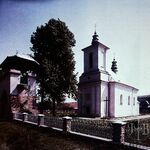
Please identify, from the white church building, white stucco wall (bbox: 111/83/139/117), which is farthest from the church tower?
white stucco wall (bbox: 111/83/139/117)

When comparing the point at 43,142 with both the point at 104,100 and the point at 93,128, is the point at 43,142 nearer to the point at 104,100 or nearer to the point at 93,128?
the point at 93,128

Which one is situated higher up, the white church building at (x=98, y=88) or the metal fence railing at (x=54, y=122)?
the white church building at (x=98, y=88)

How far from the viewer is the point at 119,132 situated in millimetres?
8922

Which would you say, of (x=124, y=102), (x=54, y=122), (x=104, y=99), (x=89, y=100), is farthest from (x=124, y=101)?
(x=54, y=122)

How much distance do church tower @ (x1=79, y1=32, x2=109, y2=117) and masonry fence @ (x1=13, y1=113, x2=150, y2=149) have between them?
13438 millimetres

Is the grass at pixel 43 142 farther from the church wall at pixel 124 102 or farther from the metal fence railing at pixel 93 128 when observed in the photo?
the church wall at pixel 124 102

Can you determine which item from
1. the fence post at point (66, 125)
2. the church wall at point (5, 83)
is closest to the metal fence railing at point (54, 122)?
the fence post at point (66, 125)

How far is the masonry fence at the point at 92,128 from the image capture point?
8.98 meters

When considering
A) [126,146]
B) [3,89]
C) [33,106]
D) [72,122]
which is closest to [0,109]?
[3,89]

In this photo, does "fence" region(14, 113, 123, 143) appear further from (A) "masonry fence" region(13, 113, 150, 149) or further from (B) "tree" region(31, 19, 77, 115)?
(B) "tree" region(31, 19, 77, 115)

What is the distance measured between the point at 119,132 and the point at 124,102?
83.2ft

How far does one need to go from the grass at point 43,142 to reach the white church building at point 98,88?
50.0 ft

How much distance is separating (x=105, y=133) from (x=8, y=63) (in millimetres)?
14704

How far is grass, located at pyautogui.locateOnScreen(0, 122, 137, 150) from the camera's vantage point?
968cm
